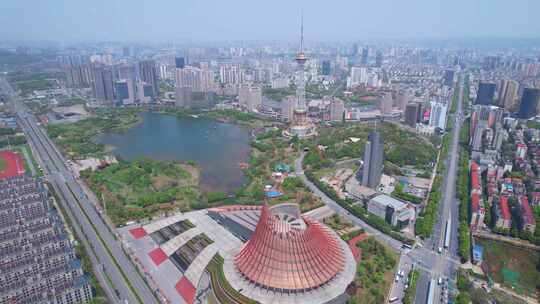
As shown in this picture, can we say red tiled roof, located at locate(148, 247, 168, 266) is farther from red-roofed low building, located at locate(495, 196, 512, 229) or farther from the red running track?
red-roofed low building, located at locate(495, 196, 512, 229)

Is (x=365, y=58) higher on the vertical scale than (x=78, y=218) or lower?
higher

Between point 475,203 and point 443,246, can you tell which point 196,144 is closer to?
point 443,246

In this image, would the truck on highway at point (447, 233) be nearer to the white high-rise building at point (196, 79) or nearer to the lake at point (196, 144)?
the lake at point (196, 144)

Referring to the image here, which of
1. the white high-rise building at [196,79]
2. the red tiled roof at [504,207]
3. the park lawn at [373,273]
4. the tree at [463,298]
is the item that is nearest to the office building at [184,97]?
the white high-rise building at [196,79]

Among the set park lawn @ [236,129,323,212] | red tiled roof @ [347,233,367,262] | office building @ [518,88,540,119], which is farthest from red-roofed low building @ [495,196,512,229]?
office building @ [518,88,540,119]

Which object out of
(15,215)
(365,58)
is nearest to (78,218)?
(15,215)

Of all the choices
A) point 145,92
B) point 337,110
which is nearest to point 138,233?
point 337,110

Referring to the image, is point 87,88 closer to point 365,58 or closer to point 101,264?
point 101,264
